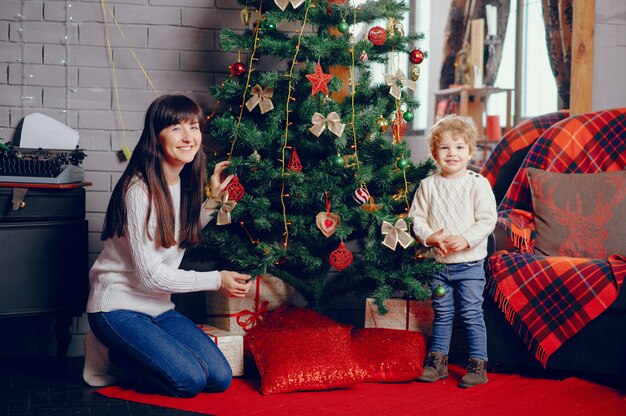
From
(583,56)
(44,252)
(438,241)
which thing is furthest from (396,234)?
(583,56)

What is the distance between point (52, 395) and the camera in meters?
2.61

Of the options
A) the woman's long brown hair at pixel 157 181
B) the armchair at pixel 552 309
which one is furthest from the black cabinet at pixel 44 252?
the armchair at pixel 552 309

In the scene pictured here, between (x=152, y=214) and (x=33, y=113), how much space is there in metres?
0.92

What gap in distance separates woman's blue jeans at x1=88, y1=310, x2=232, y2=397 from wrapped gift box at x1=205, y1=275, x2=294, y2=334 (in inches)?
10.3

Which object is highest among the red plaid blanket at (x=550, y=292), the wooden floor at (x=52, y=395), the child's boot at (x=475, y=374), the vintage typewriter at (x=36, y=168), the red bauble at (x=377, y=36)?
the red bauble at (x=377, y=36)

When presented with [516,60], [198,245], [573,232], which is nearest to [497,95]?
[516,60]

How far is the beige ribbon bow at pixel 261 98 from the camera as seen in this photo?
9.07 feet

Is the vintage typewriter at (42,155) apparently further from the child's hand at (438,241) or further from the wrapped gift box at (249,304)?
the child's hand at (438,241)

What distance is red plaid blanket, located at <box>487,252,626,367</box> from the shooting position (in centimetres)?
271

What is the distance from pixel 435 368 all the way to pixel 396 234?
52 centimetres

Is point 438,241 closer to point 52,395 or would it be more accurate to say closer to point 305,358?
point 305,358

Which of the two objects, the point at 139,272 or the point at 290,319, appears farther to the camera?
the point at 290,319

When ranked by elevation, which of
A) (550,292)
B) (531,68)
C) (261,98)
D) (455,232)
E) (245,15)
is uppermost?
(531,68)

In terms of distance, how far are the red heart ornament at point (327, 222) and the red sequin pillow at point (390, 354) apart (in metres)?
0.45
